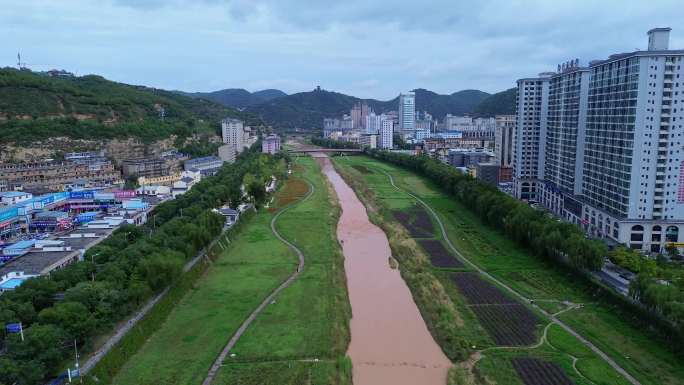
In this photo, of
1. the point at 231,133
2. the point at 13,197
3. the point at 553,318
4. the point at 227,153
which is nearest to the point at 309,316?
the point at 553,318

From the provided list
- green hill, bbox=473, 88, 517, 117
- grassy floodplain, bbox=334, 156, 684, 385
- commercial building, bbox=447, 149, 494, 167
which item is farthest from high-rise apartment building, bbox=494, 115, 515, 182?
green hill, bbox=473, 88, 517, 117

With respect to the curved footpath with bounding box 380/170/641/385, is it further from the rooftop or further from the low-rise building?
the low-rise building

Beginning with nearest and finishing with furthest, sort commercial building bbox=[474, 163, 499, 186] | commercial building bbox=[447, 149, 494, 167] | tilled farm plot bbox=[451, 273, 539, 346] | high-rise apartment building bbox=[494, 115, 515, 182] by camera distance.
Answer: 1. tilled farm plot bbox=[451, 273, 539, 346]
2. commercial building bbox=[474, 163, 499, 186]
3. high-rise apartment building bbox=[494, 115, 515, 182]
4. commercial building bbox=[447, 149, 494, 167]

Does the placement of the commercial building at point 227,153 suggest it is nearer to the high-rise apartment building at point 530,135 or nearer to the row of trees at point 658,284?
the high-rise apartment building at point 530,135

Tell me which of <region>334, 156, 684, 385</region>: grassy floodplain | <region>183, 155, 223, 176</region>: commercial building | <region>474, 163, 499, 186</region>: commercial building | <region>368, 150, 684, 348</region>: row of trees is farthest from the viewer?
<region>183, 155, 223, 176</region>: commercial building

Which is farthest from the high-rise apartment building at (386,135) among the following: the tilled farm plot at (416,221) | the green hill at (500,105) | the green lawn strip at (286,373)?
the green lawn strip at (286,373)

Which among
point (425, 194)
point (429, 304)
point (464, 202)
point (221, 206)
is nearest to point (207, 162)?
point (221, 206)
